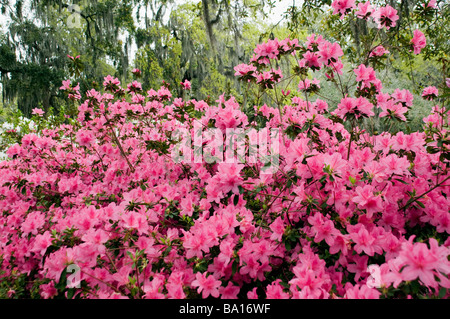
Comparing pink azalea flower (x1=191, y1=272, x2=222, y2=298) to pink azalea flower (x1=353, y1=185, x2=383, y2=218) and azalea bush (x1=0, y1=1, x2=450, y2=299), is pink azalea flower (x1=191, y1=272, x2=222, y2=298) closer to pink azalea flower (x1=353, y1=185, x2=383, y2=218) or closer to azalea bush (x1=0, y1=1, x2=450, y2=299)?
azalea bush (x1=0, y1=1, x2=450, y2=299)

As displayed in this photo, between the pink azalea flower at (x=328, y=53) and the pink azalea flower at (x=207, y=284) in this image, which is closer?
the pink azalea flower at (x=207, y=284)

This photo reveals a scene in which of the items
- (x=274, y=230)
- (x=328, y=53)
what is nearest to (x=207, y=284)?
(x=274, y=230)

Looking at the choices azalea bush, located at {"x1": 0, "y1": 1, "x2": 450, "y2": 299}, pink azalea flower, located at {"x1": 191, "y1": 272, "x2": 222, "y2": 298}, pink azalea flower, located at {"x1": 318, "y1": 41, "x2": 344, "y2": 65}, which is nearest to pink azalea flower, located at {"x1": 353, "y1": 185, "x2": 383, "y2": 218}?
azalea bush, located at {"x1": 0, "y1": 1, "x2": 450, "y2": 299}

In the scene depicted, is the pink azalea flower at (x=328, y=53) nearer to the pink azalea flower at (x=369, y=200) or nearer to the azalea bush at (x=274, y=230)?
the azalea bush at (x=274, y=230)

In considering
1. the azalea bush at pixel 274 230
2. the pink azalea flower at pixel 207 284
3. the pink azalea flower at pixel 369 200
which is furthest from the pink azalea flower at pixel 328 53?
the pink azalea flower at pixel 207 284

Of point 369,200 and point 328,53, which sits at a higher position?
point 328,53

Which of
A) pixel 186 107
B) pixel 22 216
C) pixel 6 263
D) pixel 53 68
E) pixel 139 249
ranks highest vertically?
pixel 53 68

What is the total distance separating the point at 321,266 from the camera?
110 cm

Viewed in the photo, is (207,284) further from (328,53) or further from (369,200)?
(328,53)

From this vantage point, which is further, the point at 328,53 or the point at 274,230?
the point at 328,53
